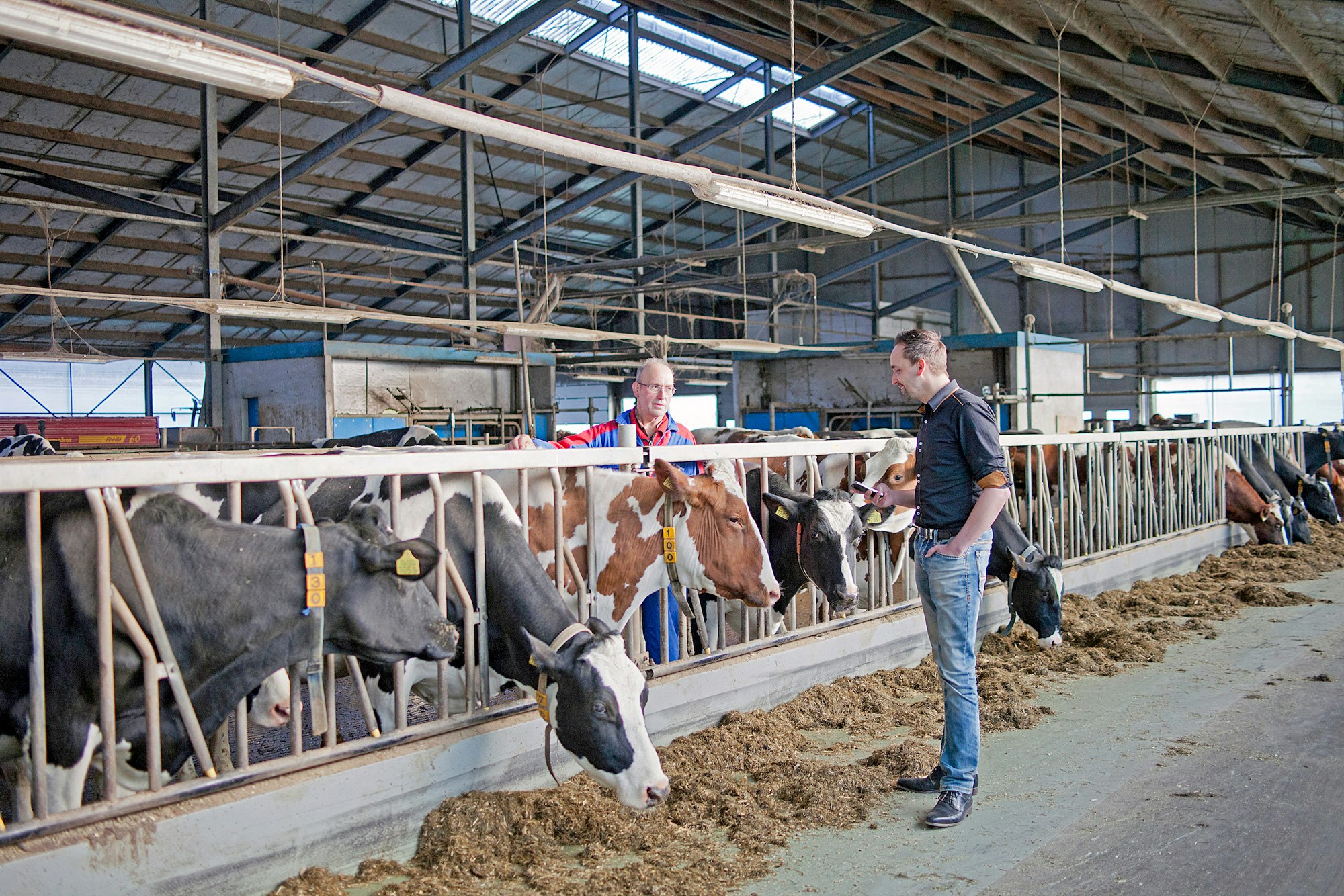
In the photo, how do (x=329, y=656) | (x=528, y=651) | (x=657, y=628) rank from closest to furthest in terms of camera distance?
1. (x=329, y=656)
2. (x=528, y=651)
3. (x=657, y=628)

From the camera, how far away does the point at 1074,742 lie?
4.25 m

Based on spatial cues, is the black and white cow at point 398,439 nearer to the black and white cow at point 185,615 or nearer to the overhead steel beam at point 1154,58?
the black and white cow at point 185,615

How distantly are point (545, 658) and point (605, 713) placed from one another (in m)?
0.25

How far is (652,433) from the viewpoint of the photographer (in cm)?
479

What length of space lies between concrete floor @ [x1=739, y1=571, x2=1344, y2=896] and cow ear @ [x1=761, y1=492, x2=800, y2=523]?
4.40ft

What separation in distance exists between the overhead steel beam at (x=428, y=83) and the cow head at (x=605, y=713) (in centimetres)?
1026

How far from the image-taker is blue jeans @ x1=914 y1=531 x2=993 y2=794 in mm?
3461

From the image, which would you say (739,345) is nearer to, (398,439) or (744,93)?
(398,439)

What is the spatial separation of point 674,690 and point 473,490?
1257 millimetres

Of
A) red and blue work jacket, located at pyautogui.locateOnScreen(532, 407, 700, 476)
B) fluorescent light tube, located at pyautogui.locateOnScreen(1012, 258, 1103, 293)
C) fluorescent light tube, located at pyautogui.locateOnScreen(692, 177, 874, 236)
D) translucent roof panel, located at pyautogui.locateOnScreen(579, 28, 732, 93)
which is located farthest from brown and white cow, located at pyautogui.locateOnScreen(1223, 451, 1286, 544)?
translucent roof panel, located at pyautogui.locateOnScreen(579, 28, 732, 93)

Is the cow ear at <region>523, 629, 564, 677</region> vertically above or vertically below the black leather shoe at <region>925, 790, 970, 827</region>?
above

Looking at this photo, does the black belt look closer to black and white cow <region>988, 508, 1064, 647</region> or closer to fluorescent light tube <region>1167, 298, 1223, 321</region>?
black and white cow <region>988, 508, 1064, 647</region>

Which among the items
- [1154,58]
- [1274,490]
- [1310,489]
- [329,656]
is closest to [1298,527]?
[1274,490]

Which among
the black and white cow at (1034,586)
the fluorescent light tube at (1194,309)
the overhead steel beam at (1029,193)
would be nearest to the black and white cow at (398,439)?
the black and white cow at (1034,586)
